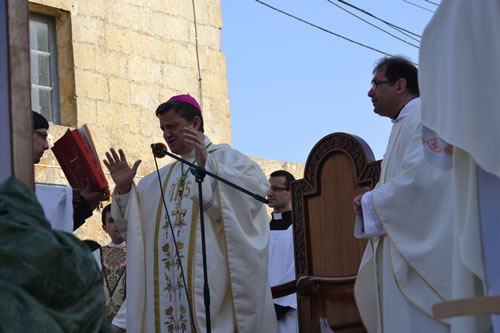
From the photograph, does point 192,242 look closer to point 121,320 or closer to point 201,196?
point 201,196

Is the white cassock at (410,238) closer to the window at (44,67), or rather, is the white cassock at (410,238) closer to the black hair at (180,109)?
the black hair at (180,109)

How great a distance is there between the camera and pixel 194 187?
4.99 metres

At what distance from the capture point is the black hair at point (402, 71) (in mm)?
4809

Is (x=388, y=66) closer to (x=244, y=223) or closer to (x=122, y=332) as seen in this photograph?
(x=244, y=223)

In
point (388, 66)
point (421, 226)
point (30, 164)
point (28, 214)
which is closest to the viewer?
point (28, 214)

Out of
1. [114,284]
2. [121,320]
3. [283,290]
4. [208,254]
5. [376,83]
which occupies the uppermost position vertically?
[376,83]

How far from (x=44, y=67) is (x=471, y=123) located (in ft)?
20.9

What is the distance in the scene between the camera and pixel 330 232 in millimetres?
5328

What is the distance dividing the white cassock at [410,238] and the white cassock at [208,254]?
80cm

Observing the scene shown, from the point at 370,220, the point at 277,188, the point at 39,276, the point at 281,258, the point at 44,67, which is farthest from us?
the point at 44,67

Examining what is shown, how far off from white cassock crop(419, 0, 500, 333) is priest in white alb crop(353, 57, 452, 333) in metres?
1.05

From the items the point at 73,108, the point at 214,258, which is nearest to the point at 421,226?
the point at 214,258

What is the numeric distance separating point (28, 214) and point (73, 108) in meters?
6.46

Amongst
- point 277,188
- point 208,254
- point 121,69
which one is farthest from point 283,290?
point 121,69
